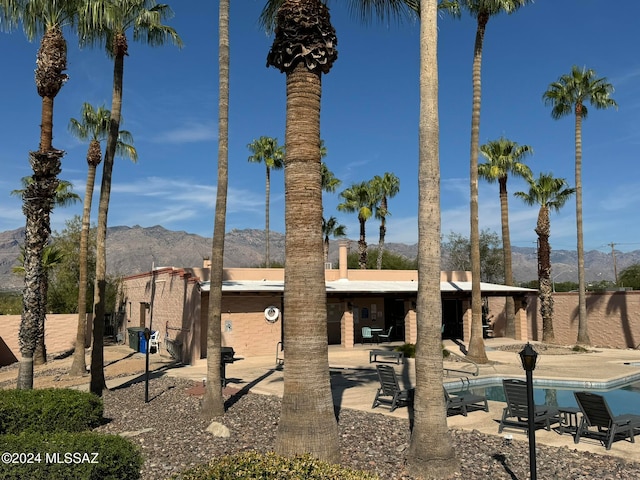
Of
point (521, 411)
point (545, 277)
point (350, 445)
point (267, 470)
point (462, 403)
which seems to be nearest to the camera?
point (267, 470)

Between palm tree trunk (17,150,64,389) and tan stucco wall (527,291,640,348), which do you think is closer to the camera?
palm tree trunk (17,150,64,389)

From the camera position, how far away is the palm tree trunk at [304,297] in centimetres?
730

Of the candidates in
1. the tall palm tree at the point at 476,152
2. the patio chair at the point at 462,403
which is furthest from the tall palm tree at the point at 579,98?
the patio chair at the point at 462,403

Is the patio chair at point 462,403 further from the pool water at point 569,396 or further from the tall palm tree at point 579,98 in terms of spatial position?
the tall palm tree at point 579,98

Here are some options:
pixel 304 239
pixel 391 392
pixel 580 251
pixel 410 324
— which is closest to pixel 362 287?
pixel 410 324

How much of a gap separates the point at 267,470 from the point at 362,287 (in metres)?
22.9

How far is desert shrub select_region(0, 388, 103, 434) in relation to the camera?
29.3 ft

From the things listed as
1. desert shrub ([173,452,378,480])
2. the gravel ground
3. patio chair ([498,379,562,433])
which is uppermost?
desert shrub ([173,452,378,480])

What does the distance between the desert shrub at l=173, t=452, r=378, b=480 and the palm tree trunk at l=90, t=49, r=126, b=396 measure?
35.7 feet

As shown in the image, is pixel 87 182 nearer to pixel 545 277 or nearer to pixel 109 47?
pixel 109 47

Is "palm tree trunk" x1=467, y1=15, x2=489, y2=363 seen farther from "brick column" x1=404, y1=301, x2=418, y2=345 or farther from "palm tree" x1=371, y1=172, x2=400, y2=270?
"palm tree" x1=371, y1=172, x2=400, y2=270

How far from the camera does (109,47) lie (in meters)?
16.7

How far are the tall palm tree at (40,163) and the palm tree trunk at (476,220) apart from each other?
14046mm

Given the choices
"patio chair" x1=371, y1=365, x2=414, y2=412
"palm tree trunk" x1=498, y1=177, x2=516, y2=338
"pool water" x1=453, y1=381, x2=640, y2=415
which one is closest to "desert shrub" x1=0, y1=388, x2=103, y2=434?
"patio chair" x1=371, y1=365, x2=414, y2=412
